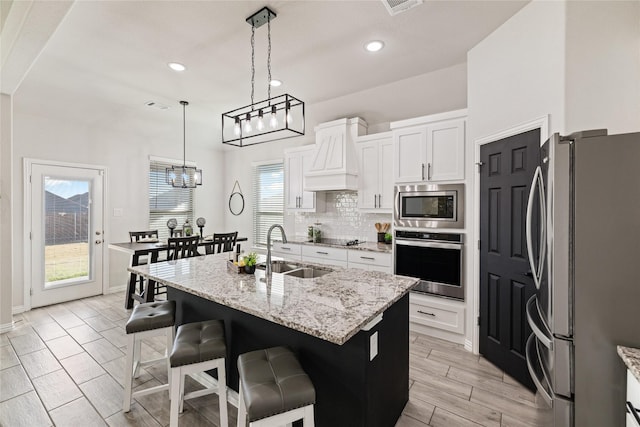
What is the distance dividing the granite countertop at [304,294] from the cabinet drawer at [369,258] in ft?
4.38

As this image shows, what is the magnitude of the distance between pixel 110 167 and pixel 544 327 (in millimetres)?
5987

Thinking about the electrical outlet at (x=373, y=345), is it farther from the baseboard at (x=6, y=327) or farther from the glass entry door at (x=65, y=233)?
the glass entry door at (x=65, y=233)

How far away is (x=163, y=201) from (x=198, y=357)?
4.74 metres

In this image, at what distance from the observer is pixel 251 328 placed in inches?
76.6

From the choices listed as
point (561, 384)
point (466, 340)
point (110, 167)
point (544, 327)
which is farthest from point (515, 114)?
point (110, 167)

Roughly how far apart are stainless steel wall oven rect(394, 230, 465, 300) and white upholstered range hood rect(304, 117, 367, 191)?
3.64ft

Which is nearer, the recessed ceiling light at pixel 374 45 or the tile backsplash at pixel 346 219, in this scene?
the recessed ceiling light at pixel 374 45

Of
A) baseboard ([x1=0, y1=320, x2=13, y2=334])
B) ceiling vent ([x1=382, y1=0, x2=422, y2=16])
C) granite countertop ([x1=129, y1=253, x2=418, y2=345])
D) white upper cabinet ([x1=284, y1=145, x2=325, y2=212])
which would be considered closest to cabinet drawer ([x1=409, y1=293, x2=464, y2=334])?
granite countertop ([x1=129, y1=253, x2=418, y2=345])

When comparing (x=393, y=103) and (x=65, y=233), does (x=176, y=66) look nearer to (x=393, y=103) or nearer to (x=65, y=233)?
(x=393, y=103)

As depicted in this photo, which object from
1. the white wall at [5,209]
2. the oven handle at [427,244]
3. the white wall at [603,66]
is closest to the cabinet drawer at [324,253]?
the oven handle at [427,244]

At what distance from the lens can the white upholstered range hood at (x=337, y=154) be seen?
4.09 meters

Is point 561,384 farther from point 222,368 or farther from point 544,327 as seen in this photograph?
point 222,368

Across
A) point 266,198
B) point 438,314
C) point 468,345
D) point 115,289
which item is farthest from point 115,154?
point 468,345

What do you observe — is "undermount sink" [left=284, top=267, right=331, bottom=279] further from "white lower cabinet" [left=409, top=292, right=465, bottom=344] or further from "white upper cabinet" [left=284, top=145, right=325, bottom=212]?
"white upper cabinet" [left=284, top=145, right=325, bottom=212]
